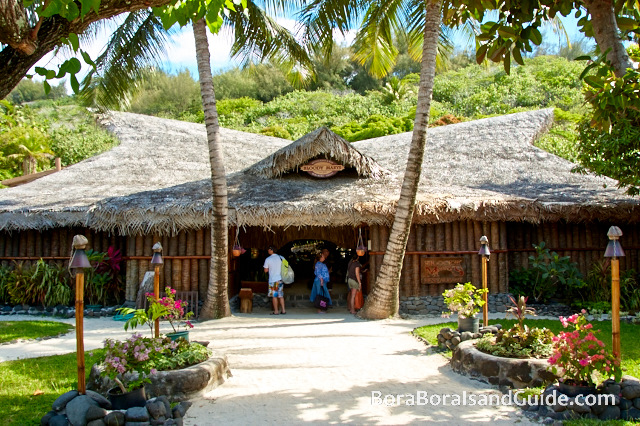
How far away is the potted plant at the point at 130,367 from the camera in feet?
16.4

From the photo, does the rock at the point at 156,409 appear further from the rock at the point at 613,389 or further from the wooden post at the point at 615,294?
the wooden post at the point at 615,294

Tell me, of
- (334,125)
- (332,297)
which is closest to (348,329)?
(332,297)

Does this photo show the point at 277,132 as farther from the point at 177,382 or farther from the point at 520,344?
the point at 177,382

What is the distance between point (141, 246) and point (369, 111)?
89.1ft

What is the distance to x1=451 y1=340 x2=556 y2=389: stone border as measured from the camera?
19.0 feet

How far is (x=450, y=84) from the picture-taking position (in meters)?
39.9

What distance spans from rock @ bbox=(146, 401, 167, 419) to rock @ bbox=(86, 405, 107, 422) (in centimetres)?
39

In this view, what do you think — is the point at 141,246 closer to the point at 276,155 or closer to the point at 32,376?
the point at 276,155

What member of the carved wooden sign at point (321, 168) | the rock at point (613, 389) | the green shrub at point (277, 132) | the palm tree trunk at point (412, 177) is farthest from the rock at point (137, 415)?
the green shrub at point (277, 132)

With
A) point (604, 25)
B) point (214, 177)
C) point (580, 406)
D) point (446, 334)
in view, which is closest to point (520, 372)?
point (580, 406)

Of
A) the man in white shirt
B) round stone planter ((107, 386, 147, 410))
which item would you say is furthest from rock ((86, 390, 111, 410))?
the man in white shirt

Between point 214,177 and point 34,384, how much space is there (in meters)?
5.18

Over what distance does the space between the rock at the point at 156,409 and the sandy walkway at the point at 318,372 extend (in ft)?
0.97

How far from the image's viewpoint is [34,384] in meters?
6.00
